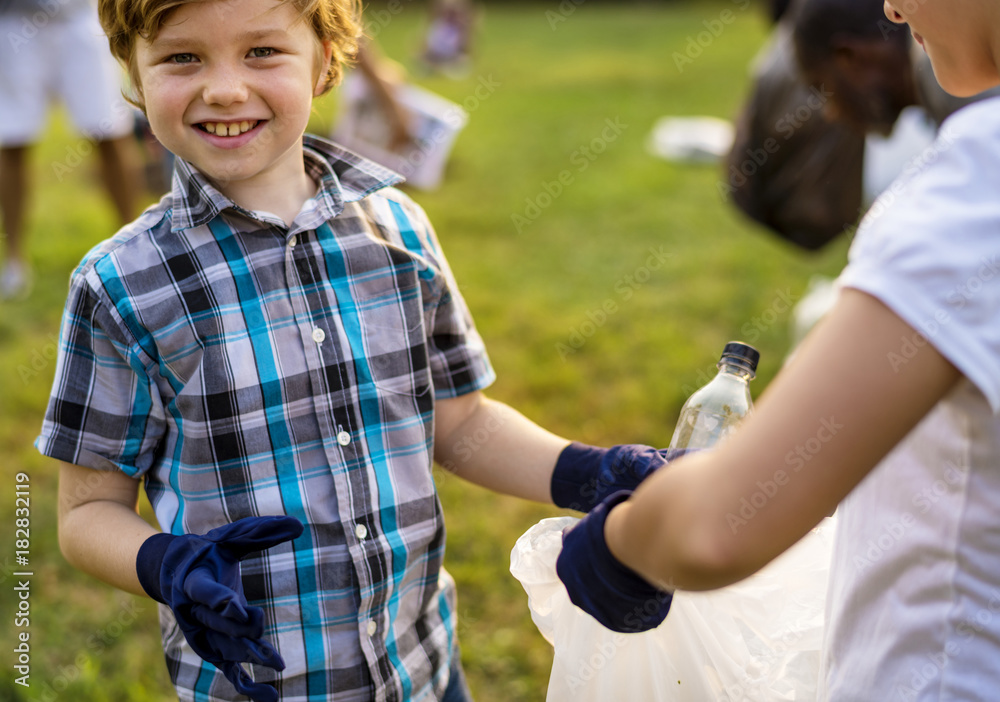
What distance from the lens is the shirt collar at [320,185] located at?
1178mm

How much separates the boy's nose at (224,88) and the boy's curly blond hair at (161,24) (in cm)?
9

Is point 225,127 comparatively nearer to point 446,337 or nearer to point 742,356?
point 446,337

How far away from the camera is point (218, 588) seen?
1024mm

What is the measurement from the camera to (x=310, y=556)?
1.19 meters

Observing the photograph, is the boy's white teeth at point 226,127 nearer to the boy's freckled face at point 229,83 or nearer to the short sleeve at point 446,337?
the boy's freckled face at point 229,83

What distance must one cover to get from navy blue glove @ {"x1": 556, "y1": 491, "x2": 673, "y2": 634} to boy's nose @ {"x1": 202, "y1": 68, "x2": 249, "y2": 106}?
0.67 metres

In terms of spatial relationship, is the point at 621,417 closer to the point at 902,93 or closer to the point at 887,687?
the point at 902,93

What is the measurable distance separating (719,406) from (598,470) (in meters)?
0.21
